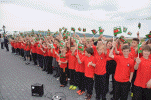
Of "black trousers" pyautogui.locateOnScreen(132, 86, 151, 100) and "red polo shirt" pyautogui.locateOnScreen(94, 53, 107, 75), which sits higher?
"red polo shirt" pyautogui.locateOnScreen(94, 53, 107, 75)

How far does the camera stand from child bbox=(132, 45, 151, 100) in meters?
2.95

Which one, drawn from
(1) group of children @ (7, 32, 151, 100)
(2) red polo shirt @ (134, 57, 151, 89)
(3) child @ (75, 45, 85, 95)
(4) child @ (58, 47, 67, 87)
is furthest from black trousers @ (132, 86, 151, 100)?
(4) child @ (58, 47, 67, 87)

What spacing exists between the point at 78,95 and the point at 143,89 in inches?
97.8

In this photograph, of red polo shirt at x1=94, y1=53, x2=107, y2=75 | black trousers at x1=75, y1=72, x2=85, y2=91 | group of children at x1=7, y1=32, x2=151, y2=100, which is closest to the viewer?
group of children at x1=7, y1=32, x2=151, y2=100

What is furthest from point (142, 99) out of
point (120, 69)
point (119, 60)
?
point (119, 60)

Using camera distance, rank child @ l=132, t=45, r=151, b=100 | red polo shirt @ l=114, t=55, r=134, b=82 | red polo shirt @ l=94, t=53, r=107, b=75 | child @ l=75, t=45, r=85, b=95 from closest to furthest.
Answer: child @ l=132, t=45, r=151, b=100, red polo shirt @ l=114, t=55, r=134, b=82, red polo shirt @ l=94, t=53, r=107, b=75, child @ l=75, t=45, r=85, b=95

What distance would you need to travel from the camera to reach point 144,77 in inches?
119

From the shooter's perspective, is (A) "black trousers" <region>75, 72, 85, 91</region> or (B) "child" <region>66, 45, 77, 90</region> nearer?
(A) "black trousers" <region>75, 72, 85, 91</region>

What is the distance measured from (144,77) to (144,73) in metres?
0.12

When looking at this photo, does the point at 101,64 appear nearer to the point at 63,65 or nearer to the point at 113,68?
the point at 113,68

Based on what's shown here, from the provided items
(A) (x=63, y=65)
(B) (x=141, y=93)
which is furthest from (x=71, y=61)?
(B) (x=141, y=93)

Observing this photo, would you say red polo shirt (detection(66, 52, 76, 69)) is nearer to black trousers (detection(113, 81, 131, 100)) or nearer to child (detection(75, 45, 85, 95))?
child (detection(75, 45, 85, 95))

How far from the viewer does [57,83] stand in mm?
5738

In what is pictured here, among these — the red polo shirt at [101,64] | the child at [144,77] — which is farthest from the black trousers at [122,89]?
the red polo shirt at [101,64]
